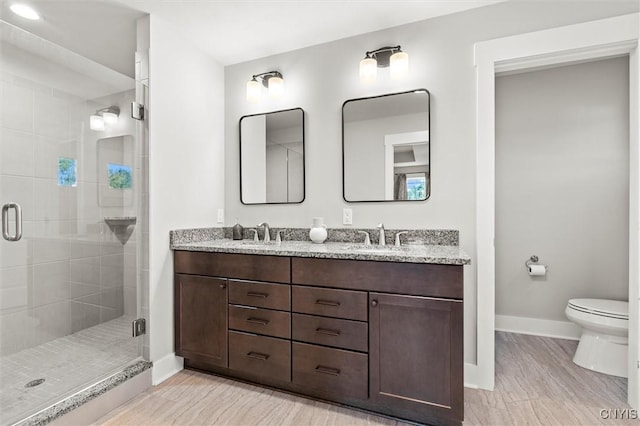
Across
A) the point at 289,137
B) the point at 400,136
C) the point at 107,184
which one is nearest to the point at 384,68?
the point at 400,136

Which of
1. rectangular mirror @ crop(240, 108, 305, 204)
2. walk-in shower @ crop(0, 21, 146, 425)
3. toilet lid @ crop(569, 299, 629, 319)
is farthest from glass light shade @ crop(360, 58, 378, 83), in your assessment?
toilet lid @ crop(569, 299, 629, 319)

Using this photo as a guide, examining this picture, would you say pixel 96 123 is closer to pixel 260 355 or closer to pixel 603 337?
A: pixel 260 355

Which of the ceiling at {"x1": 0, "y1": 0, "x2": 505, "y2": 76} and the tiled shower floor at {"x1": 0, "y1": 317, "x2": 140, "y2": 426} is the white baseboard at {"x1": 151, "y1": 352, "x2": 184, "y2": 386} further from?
the ceiling at {"x1": 0, "y1": 0, "x2": 505, "y2": 76}

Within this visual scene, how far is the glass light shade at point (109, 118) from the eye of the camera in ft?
6.94

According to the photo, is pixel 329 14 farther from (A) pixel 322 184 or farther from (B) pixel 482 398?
(B) pixel 482 398

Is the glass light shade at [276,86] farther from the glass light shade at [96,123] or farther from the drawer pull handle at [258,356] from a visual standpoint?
the drawer pull handle at [258,356]

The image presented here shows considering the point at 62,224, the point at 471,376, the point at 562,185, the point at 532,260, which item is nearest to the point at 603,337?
the point at 532,260

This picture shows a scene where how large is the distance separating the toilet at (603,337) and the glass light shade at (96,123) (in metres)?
3.52

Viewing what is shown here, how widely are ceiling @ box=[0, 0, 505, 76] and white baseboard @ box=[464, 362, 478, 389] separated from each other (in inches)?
90.0

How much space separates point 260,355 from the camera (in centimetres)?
194

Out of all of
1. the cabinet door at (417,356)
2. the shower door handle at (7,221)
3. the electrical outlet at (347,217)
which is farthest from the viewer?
the electrical outlet at (347,217)

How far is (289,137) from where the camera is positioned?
253cm

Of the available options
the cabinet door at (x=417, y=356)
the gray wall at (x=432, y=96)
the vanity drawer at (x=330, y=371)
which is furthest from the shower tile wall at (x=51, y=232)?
the cabinet door at (x=417, y=356)

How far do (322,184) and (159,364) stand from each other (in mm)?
1664
